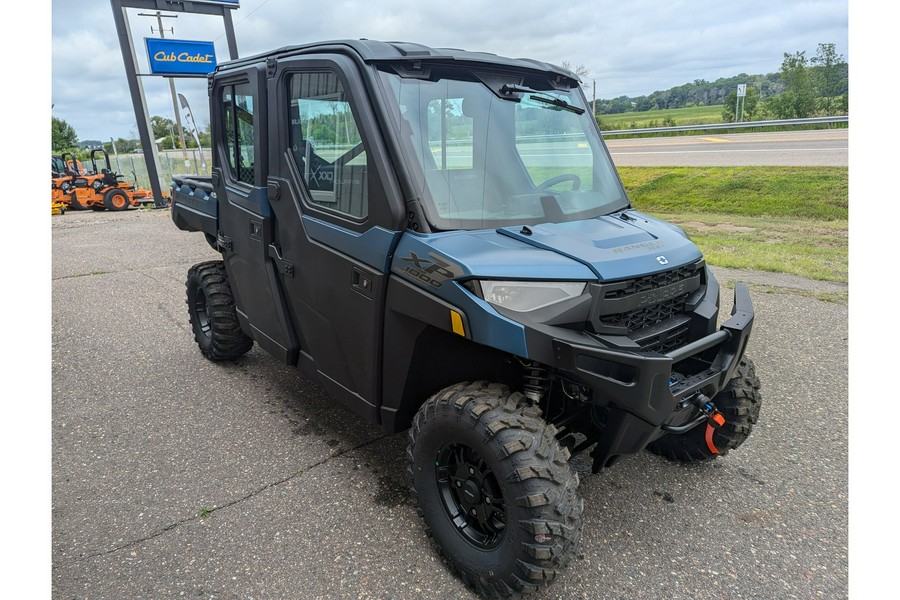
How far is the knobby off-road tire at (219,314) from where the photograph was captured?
4648mm

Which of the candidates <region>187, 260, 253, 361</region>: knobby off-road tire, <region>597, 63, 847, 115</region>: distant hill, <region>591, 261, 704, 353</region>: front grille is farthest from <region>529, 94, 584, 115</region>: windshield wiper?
<region>597, 63, 847, 115</region>: distant hill

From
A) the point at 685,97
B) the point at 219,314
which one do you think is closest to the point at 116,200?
the point at 219,314

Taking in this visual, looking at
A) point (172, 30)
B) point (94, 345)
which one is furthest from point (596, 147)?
point (172, 30)

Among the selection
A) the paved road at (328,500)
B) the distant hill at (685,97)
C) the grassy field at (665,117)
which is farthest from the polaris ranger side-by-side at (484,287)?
the distant hill at (685,97)

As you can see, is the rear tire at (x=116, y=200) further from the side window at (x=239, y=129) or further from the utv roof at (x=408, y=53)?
the utv roof at (x=408, y=53)

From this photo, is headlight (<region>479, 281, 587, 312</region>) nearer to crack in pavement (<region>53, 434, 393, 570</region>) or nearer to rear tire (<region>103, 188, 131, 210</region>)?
crack in pavement (<region>53, 434, 393, 570</region>)

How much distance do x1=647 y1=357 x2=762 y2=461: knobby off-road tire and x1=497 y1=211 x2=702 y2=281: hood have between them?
781 mm

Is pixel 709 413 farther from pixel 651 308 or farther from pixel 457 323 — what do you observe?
pixel 457 323

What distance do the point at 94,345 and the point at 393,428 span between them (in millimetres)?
3995

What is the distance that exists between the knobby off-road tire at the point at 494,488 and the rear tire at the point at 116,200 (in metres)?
17.7

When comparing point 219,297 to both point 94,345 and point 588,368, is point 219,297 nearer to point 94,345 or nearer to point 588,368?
point 94,345

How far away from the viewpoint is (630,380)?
224 centimetres

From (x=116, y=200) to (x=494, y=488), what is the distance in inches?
715

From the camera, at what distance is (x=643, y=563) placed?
103 inches
